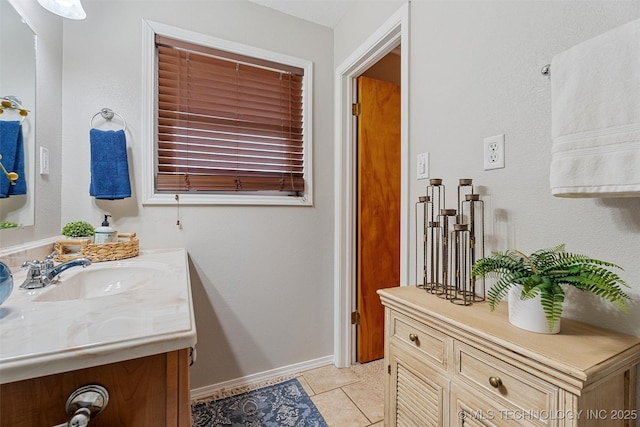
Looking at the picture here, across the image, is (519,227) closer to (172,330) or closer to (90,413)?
(172,330)

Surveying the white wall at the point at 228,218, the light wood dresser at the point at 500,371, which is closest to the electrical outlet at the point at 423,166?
the light wood dresser at the point at 500,371

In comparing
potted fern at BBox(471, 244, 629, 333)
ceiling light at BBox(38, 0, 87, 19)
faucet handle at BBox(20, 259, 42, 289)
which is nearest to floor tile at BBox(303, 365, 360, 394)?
potted fern at BBox(471, 244, 629, 333)

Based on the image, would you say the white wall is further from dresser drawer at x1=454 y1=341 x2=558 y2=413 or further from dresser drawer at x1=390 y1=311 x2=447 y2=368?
dresser drawer at x1=454 y1=341 x2=558 y2=413

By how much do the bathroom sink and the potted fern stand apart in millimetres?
1088

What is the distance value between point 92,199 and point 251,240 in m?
0.85

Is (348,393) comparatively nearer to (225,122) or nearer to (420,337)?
(420,337)

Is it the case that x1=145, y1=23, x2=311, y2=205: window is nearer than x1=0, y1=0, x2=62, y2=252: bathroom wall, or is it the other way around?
x1=0, y1=0, x2=62, y2=252: bathroom wall

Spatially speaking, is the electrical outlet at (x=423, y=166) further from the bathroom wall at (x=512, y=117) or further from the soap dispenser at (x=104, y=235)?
the soap dispenser at (x=104, y=235)

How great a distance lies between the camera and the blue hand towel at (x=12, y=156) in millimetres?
938

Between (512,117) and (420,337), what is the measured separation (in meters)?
0.80

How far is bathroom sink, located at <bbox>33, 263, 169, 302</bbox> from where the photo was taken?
0.99 m

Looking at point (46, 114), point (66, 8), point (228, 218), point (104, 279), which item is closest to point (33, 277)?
point (104, 279)

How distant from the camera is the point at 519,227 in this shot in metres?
0.94

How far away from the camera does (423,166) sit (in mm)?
1310
